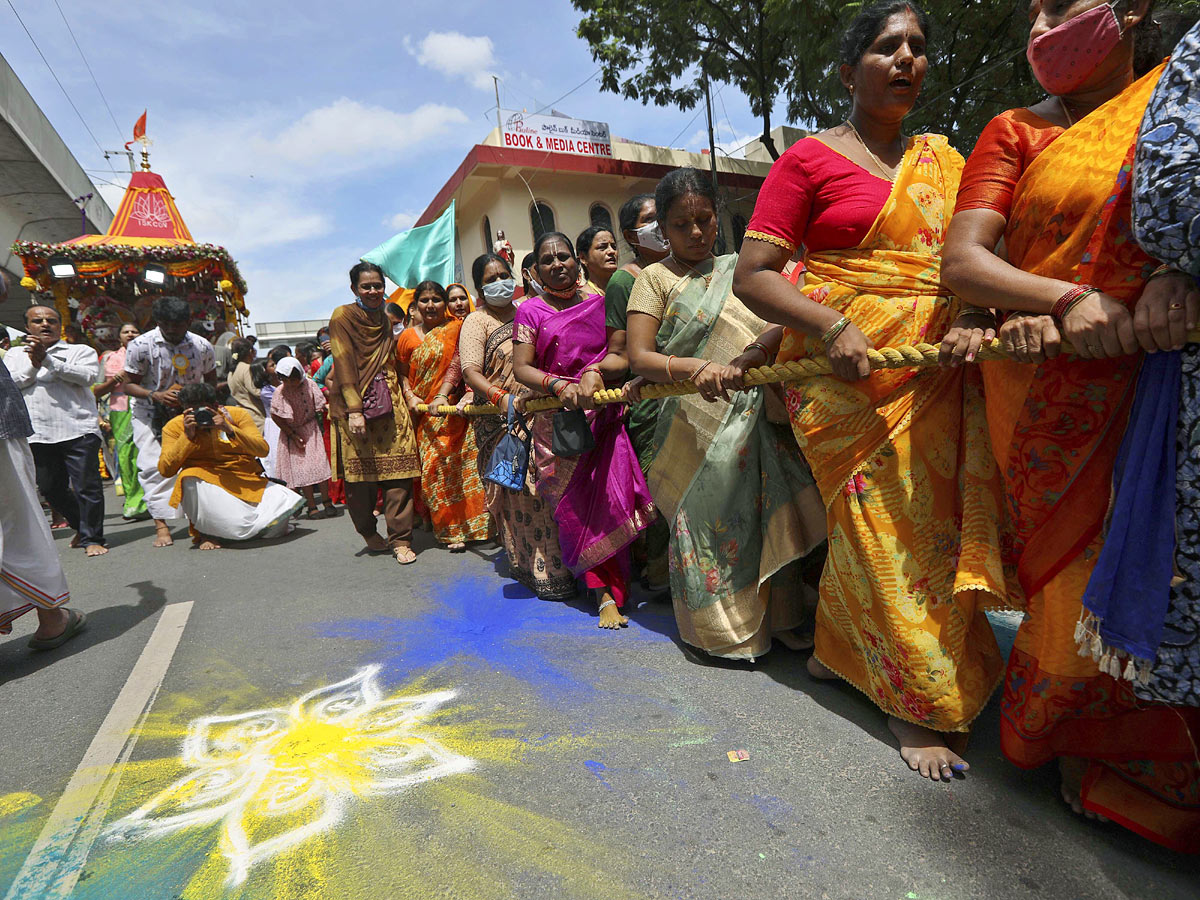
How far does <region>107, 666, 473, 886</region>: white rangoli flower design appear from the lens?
66.6 inches

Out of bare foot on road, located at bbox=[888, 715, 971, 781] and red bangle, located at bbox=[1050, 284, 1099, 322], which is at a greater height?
red bangle, located at bbox=[1050, 284, 1099, 322]

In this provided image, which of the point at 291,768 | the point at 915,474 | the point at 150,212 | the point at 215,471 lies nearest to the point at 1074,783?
the point at 915,474

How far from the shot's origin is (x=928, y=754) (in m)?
1.74

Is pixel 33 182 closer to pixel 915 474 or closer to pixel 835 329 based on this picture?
pixel 835 329

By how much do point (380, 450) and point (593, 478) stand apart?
2181 mm

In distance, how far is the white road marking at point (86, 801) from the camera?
1555 mm

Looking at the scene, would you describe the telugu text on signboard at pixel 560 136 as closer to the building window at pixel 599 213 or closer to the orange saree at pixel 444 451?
the building window at pixel 599 213

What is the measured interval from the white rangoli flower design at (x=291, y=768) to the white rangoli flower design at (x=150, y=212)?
55.9 ft

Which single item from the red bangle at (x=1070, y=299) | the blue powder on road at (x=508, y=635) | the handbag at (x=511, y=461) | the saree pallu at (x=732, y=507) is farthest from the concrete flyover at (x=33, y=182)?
the red bangle at (x=1070, y=299)

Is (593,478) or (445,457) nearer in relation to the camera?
(593,478)

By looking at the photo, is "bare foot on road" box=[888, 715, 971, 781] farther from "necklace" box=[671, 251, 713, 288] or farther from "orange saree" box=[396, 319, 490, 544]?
"orange saree" box=[396, 319, 490, 544]

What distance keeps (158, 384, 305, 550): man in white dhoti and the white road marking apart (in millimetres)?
2758

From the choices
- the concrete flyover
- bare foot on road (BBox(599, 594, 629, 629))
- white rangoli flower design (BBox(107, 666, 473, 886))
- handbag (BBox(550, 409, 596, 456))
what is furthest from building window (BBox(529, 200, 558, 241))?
white rangoli flower design (BBox(107, 666, 473, 886))

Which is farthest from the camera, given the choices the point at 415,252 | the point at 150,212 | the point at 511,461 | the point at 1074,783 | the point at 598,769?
the point at 150,212
